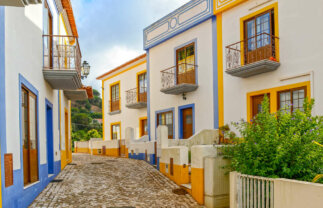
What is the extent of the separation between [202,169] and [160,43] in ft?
33.0

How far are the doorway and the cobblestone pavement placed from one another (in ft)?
13.5

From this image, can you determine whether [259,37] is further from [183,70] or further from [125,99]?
[125,99]

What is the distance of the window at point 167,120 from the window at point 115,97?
6.86 meters

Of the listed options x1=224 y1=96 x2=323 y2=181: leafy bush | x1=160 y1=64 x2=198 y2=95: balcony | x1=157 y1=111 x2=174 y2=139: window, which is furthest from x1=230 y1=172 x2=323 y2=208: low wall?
x1=157 y1=111 x2=174 y2=139: window

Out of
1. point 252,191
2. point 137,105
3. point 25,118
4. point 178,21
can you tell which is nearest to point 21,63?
point 25,118

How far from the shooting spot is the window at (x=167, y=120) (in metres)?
15.2

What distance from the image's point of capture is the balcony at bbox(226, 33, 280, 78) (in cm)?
1001

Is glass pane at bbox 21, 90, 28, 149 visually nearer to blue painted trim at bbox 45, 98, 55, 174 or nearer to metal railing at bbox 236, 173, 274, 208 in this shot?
blue painted trim at bbox 45, 98, 55, 174

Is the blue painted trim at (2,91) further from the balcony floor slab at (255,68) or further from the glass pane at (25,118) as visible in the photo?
the balcony floor slab at (255,68)

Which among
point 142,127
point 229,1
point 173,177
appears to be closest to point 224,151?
point 173,177

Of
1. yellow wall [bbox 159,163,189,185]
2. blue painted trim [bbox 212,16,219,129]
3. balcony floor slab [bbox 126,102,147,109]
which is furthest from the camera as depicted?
balcony floor slab [bbox 126,102,147,109]

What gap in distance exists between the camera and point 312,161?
5.39m

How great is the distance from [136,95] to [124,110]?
2018 millimetres

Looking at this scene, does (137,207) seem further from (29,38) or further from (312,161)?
(29,38)
